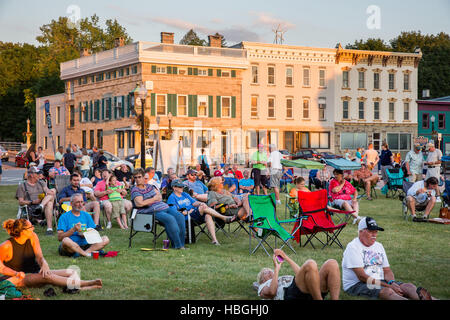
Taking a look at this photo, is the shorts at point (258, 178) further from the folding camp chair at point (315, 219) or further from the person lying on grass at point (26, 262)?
the person lying on grass at point (26, 262)

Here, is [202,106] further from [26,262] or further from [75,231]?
[26,262]

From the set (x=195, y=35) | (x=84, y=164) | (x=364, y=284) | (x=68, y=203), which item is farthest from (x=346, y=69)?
(x=364, y=284)

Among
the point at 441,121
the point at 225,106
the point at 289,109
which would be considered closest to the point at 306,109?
the point at 289,109

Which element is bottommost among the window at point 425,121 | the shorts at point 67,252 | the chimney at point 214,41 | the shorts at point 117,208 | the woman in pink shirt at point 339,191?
the shorts at point 67,252

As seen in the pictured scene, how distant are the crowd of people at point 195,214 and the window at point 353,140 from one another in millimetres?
27722

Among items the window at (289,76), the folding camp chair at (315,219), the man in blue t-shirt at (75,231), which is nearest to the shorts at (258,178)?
the folding camp chair at (315,219)

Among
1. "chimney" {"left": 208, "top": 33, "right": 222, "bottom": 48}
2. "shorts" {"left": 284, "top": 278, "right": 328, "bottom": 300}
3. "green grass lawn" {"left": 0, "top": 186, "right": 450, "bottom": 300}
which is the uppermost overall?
"chimney" {"left": 208, "top": 33, "right": 222, "bottom": 48}

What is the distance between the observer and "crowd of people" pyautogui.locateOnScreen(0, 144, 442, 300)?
557 centimetres

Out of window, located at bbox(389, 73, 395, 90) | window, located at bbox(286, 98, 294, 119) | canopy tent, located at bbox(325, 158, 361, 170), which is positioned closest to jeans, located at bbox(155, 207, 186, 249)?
canopy tent, located at bbox(325, 158, 361, 170)

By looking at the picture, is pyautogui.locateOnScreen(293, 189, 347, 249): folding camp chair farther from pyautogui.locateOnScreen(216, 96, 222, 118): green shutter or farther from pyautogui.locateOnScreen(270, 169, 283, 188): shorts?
pyautogui.locateOnScreen(216, 96, 222, 118): green shutter

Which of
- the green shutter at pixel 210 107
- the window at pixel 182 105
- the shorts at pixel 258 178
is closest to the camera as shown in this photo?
the shorts at pixel 258 178

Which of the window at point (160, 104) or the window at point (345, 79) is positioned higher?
the window at point (345, 79)

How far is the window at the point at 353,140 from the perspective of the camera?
4691 cm

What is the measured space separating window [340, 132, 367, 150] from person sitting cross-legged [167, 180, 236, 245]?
38151 mm
